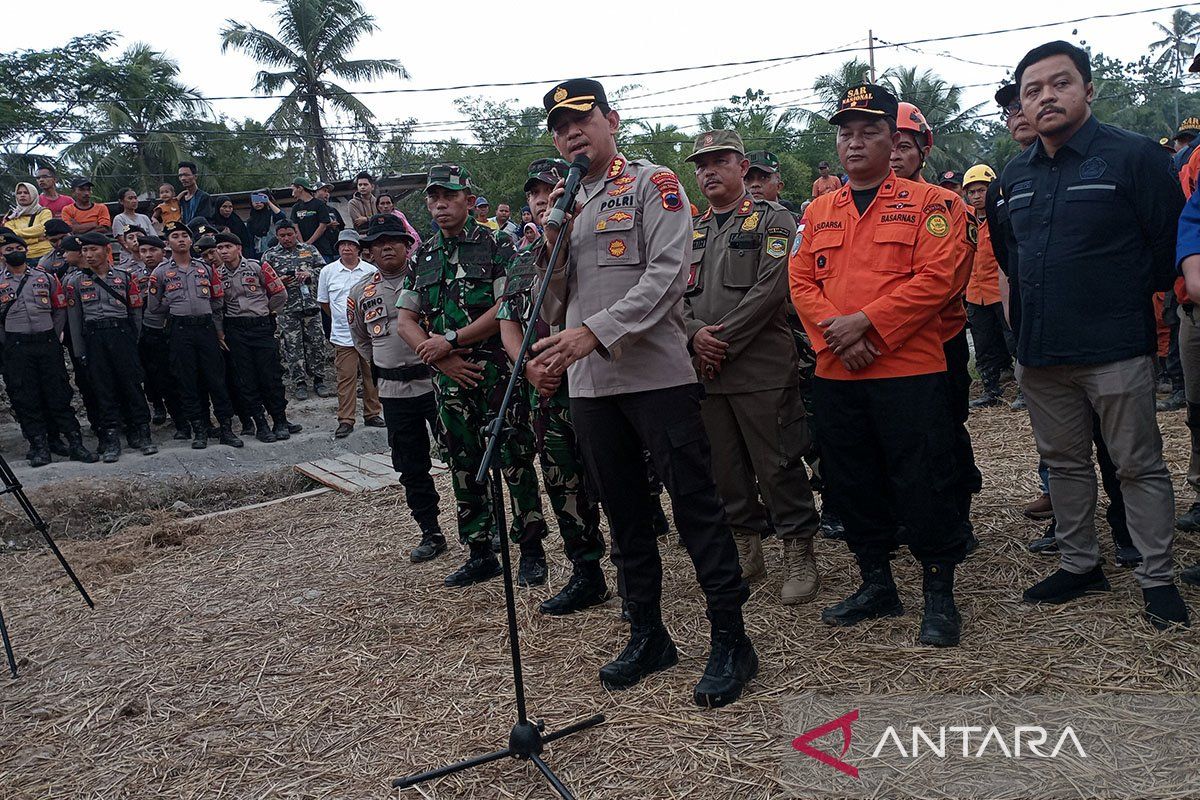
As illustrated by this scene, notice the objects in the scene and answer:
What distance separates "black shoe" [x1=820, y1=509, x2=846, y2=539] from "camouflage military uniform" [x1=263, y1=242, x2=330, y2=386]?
7951 millimetres

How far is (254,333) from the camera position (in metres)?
9.83

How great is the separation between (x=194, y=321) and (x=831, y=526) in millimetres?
7173

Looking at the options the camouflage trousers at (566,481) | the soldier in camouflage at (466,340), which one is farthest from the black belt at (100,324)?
the camouflage trousers at (566,481)

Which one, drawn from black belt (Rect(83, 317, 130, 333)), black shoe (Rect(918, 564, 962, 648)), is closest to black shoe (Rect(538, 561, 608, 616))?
black shoe (Rect(918, 564, 962, 648))

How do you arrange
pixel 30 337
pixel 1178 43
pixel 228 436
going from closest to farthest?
1. pixel 30 337
2. pixel 228 436
3. pixel 1178 43

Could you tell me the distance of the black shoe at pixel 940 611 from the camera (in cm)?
349

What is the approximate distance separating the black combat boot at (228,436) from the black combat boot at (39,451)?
1.60 m

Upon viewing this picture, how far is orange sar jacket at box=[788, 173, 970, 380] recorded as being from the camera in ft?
11.5

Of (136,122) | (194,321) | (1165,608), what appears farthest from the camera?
(136,122)

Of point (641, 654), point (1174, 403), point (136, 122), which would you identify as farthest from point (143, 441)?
point (136, 122)

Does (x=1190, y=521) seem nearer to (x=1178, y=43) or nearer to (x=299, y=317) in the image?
(x=299, y=317)

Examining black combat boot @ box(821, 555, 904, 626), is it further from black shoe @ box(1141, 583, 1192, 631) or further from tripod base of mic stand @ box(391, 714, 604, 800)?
tripod base of mic stand @ box(391, 714, 604, 800)

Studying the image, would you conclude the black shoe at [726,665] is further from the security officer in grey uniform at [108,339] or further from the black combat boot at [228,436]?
the security officer in grey uniform at [108,339]

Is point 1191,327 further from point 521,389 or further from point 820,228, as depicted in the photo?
point 521,389
